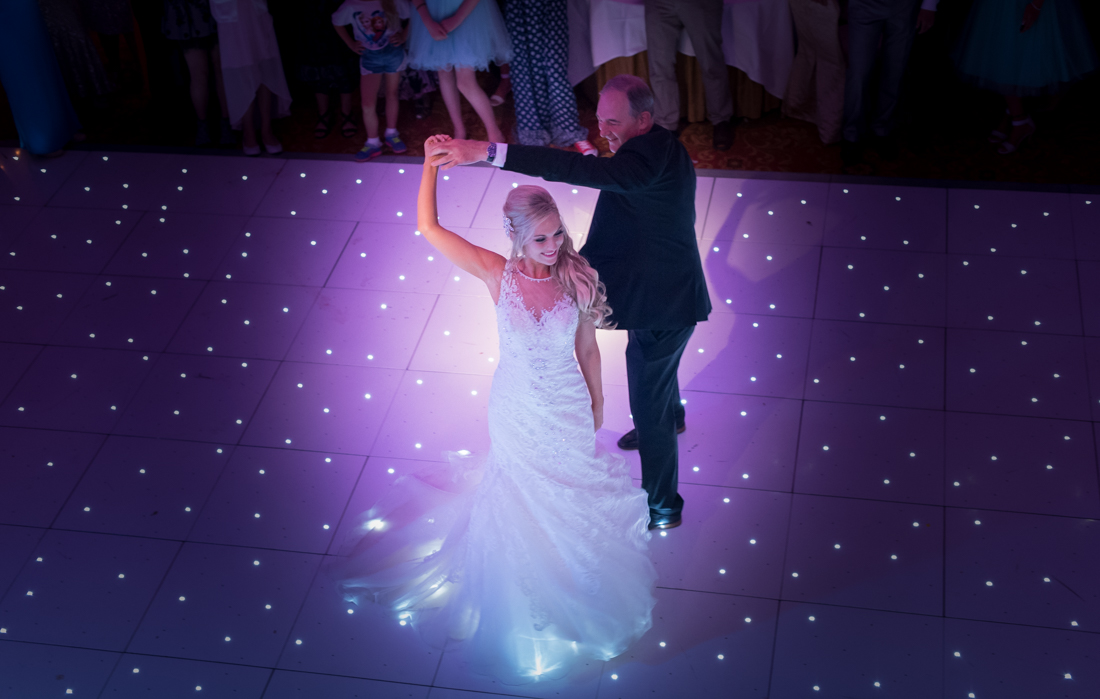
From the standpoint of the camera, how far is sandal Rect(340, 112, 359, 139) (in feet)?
19.3

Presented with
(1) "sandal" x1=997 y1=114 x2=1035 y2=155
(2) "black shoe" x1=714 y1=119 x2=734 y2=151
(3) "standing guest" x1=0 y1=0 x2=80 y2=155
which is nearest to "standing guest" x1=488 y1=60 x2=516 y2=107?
(2) "black shoe" x1=714 y1=119 x2=734 y2=151

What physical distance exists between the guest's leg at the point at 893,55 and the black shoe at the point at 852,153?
0.15m

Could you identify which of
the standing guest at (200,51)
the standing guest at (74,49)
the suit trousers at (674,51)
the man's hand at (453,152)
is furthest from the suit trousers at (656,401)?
the standing guest at (74,49)

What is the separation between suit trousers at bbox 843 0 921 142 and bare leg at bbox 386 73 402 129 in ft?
8.07

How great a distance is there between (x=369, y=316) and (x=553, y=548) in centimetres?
184

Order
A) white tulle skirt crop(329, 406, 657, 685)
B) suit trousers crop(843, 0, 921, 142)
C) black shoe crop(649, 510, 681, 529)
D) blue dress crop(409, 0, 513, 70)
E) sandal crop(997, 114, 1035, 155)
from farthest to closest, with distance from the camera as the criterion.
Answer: blue dress crop(409, 0, 513, 70) < sandal crop(997, 114, 1035, 155) < suit trousers crop(843, 0, 921, 142) < black shoe crop(649, 510, 681, 529) < white tulle skirt crop(329, 406, 657, 685)

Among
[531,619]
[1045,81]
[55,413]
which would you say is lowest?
[55,413]

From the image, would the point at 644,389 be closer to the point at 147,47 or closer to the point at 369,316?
the point at 369,316

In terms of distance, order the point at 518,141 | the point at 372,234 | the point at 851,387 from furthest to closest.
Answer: the point at 518,141
the point at 372,234
the point at 851,387

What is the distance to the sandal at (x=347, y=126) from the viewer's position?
19.3 ft

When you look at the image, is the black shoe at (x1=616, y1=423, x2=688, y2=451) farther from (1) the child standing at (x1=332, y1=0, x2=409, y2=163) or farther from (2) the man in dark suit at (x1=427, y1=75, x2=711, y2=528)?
(1) the child standing at (x1=332, y1=0, x2=409, y2=163)

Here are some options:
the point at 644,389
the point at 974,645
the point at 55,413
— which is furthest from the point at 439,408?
the point at 974,645

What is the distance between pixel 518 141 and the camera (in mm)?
5613

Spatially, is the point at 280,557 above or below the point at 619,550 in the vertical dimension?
below
